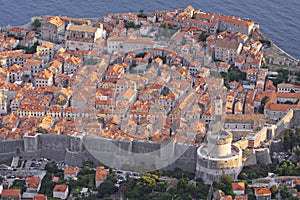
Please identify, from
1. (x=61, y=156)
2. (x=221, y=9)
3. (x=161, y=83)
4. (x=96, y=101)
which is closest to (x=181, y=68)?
(x=161, y=83)

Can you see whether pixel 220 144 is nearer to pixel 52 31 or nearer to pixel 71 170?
pixel 71 170

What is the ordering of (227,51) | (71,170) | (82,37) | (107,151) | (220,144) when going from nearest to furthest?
1. (220,144)
2. (71,170)
3. (107,151)
4. (227,51)
5. (82,37)

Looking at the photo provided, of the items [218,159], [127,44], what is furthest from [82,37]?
[218,159]

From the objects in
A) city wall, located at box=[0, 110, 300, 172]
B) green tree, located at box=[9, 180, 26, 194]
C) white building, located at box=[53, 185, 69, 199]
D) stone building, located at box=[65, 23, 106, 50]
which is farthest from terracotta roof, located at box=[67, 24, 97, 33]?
white building, located at box=[53, 185, 69, 199]

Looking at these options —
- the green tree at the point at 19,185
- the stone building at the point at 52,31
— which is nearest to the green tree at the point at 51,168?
the green tree at the point at 19,185

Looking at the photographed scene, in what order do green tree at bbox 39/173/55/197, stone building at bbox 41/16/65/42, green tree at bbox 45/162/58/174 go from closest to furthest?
green tree at bbox 39/173/55/197
green tree at bbox 45/162/58/174
stone building at bbox 41/16/65/42

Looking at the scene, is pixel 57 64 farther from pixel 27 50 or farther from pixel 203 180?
pixel 203 180

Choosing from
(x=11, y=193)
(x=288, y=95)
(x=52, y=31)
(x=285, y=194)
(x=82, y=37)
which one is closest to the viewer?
(x=285, y=194)

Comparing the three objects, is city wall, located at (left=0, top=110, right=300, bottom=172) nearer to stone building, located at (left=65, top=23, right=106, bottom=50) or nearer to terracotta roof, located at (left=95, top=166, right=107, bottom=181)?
terracotta roof, located at (left=95, top=166, right=107, bottom=181)
